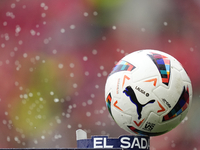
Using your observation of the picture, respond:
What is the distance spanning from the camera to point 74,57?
22.3ft

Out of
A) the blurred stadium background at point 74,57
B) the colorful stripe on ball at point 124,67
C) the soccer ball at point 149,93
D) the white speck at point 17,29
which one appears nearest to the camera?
the soccer ball at point 149,93

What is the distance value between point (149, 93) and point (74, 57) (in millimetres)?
4252

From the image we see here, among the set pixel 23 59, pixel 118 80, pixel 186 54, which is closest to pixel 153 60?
pixel 118 80

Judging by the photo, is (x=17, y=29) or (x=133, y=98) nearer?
(x=133, y=98)

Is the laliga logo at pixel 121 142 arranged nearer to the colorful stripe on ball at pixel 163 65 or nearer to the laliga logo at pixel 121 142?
the laliga logo at pixel 121 142

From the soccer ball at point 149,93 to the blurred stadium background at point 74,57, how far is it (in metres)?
3.48

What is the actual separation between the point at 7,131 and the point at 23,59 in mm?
1596

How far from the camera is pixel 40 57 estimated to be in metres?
6.88

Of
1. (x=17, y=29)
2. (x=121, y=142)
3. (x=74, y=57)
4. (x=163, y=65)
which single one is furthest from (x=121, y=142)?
(x=17, y=29)

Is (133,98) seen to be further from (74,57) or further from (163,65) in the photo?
(74,57)

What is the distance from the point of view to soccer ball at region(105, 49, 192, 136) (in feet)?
8.86

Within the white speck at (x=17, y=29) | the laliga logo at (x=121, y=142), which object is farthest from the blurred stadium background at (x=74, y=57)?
the laliga logo at (x=121, y=142)

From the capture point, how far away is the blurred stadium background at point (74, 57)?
252 inches

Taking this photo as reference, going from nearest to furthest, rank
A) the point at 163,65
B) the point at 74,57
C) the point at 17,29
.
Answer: the point at 163,65 < the point at 74,57 < the point at 17,29
